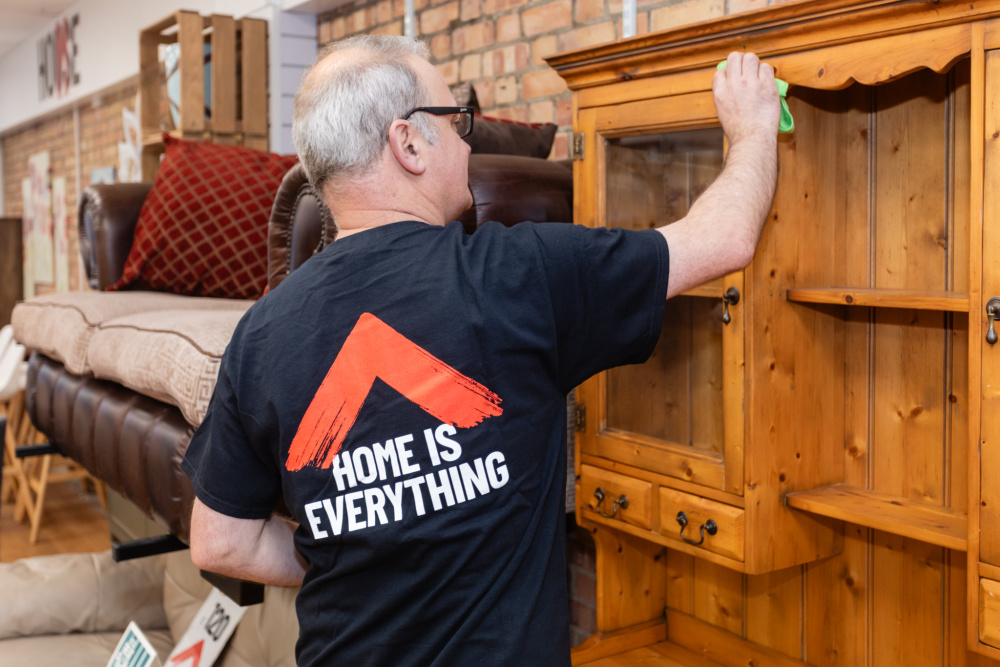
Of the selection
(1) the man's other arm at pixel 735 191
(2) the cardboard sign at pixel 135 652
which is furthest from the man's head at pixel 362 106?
(2) the cardboard sign at pixel 135 652

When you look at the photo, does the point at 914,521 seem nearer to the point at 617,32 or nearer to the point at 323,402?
the point at 323,402

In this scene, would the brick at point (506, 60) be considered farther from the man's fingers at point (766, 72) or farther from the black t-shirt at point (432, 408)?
the black t-shirt at point (432, 408)

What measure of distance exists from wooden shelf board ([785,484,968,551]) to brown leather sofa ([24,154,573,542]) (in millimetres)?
830

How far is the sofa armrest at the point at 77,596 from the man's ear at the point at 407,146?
79.4 inches

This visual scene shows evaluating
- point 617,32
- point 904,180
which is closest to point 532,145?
point 617,32

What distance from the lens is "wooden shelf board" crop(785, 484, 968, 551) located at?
148 cm

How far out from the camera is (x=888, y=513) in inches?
63.2

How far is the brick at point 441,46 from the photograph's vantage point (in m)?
3.19

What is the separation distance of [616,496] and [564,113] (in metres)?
1.27

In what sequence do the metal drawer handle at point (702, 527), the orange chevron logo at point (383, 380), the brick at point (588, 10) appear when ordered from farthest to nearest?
the brick at point (588, 10), the metal drawer handle at point (702, 527), the orange chevron logo at point (383, 380)

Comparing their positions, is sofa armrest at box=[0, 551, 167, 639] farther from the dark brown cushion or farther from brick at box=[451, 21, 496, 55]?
brick at box=[451, 21, 496, 55]

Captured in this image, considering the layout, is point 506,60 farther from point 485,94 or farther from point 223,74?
point 223,74

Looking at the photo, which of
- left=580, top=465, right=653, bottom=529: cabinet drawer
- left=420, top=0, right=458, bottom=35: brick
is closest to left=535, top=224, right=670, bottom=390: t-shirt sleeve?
left=580, top=465, right=653, bottom=529: cabinet drawer

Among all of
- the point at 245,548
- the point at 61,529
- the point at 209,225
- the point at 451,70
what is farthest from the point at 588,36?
the point at 61,529
